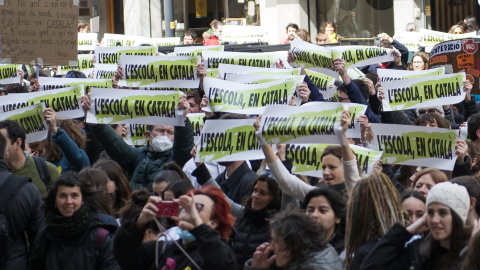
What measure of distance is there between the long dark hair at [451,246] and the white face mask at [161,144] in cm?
376

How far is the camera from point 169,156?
8.46 metres

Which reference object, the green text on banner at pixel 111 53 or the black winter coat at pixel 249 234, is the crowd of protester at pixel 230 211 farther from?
the green text on banner at pixel 111 53

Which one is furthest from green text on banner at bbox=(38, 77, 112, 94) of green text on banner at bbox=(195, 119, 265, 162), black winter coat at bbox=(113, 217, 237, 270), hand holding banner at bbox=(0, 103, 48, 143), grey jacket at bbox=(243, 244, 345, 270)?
grey jacket at bbox=(243, 244, 345, 270)

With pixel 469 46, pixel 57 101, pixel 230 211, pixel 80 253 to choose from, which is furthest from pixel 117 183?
pixel 469 46

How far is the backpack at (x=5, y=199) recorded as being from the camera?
20.3 ft

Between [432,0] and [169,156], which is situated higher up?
[432,0]

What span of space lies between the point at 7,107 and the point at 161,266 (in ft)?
13.3

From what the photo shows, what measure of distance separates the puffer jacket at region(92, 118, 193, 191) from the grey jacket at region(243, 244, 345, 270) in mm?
2978

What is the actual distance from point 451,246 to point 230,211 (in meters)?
1.42

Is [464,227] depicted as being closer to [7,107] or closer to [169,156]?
[169,156]

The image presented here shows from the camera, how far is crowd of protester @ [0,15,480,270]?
5.09 meters

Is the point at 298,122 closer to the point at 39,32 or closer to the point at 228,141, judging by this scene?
the point at 228,141

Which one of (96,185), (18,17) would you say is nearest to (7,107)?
(18,17)

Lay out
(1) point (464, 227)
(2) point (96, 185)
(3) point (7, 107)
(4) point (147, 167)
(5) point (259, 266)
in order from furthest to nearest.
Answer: (3) point (7, 107)
(4) point (147, 167)
(2) point (96, 185)
(5) point (259, 266)
(1) point (464, 227)
